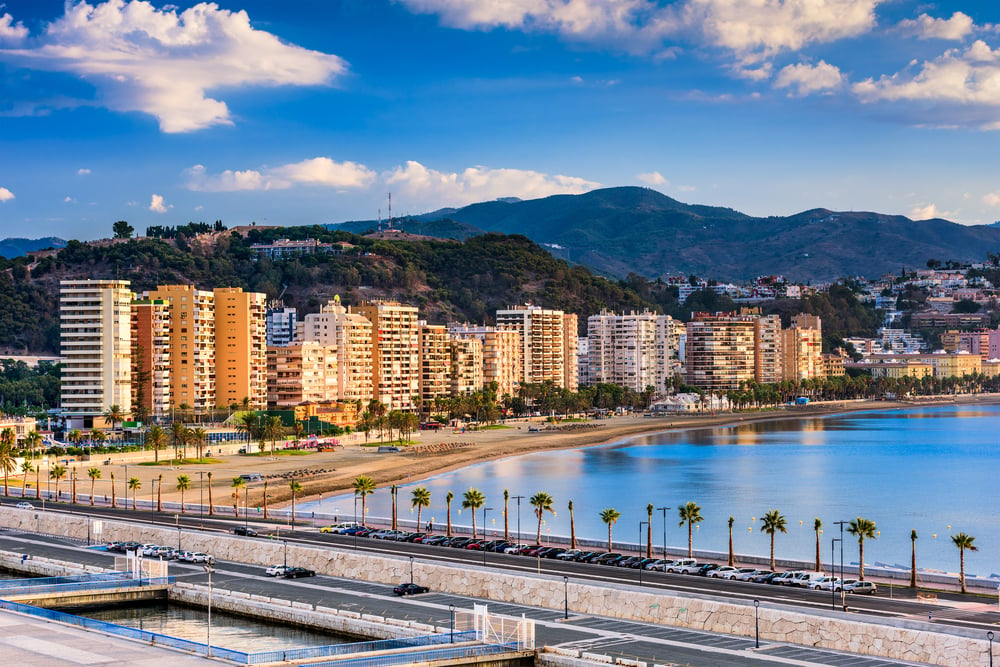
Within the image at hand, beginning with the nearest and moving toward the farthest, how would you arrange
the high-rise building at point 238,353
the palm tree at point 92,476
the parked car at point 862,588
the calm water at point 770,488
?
the parked car at point 862,588 < the calm water at point 770,488 < the palm tree at point 92,476 < the high-rise building at point 238,353

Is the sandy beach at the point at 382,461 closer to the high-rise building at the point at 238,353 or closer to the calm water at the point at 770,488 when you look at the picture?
the calm water at the point at 770,488

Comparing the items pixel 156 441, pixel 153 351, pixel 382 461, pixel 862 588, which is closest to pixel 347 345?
pixel 153 351

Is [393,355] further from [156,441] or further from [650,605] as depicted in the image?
[650,605]

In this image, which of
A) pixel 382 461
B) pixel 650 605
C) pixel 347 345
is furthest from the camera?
pixel 347 345

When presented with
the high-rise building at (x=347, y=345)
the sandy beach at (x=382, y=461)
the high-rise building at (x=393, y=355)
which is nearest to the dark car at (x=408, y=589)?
the sandy beach at (x=382, y=461)

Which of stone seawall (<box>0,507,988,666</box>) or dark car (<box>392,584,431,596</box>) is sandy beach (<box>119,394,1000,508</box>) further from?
dark car (<box>392,584,431,596</box>)
